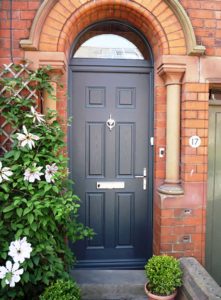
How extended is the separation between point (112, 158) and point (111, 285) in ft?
4.33

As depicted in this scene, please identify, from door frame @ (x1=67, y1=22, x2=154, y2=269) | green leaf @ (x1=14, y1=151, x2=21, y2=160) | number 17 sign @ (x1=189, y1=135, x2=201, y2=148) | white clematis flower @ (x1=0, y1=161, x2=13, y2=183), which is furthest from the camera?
door frame @ (x1=67, y1=22, x2=154, y2=269)

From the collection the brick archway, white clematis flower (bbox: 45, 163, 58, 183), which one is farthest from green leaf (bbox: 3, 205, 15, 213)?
the brick archway

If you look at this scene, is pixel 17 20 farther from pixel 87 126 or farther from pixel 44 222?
pixel 44 222

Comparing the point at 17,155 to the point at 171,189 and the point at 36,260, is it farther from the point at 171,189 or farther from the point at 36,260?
the point at 171,189

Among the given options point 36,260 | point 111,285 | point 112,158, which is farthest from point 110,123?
point 111,285

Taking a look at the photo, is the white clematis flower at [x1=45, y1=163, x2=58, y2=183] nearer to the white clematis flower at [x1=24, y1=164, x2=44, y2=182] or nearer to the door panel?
the white clematis flower at [x1=24, y1=164, x2=44, y2=182]

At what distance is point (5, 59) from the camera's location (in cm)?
281

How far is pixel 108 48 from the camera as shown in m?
3.24

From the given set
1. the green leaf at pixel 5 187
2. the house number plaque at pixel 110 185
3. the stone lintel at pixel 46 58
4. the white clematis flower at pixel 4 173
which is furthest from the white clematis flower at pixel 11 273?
the stone lintel at pixel 46 58

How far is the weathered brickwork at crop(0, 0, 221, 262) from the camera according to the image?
2.82 meters

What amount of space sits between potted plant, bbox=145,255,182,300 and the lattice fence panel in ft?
5.97

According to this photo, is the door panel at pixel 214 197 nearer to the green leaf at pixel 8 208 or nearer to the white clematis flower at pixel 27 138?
the white clematis flower at pixel 27 138

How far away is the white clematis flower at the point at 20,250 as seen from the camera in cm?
224

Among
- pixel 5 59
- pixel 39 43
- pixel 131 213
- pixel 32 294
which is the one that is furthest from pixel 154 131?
pixel 32 294
